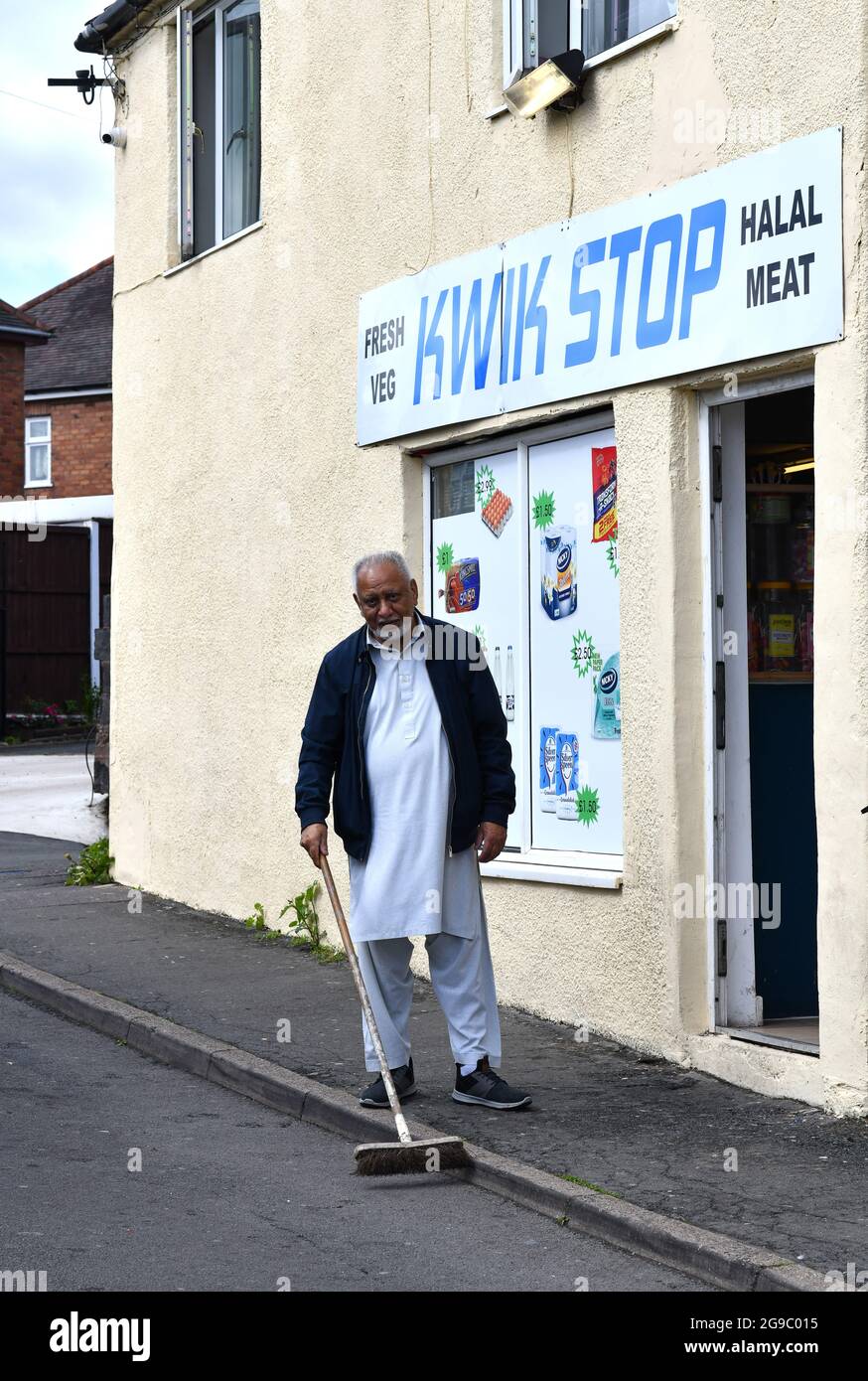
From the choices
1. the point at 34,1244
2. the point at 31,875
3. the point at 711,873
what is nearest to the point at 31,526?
the point at 31,875

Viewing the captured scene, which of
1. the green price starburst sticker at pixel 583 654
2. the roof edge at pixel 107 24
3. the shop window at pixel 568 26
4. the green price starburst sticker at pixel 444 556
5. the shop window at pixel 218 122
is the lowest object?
the green price starburst sticker at pixel 583 654

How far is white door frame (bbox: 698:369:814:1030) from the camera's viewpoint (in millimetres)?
7449

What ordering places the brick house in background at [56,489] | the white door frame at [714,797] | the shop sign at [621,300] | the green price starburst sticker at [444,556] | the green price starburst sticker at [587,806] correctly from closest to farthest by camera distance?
the shop sign at [621,300] → the white door frame at [714,797] → the green price starburst sticker at [587,806] → the green price starburst sticker at [444,556] → the brick house in background at [56,489]

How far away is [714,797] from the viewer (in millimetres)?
7469

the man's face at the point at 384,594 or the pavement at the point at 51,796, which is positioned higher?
the man's face at the point at 384,594

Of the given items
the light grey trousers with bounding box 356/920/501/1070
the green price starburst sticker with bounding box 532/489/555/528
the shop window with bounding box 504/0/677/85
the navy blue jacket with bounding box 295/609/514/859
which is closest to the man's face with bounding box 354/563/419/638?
the navy blue jacket with bounding box 295/609/514/859

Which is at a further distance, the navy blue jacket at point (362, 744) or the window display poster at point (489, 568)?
the window display poster at point (489, 568)

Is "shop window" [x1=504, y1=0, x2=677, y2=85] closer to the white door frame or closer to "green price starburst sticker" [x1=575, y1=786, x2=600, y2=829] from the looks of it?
the white door frame

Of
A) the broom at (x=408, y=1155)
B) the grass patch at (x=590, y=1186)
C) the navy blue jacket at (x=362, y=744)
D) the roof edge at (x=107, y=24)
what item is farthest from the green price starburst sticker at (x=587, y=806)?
the roof edge at (x=107, y=24)

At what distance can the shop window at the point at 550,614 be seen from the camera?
26.9 ft

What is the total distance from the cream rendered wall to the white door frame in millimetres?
48

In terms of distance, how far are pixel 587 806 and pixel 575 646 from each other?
742 millimetres

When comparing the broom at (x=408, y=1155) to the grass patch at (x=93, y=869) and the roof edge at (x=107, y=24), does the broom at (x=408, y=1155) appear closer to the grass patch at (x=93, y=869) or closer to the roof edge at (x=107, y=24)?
the grass patch at (x=93, y=869)

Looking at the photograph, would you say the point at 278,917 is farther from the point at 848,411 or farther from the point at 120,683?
the point at 848,411
